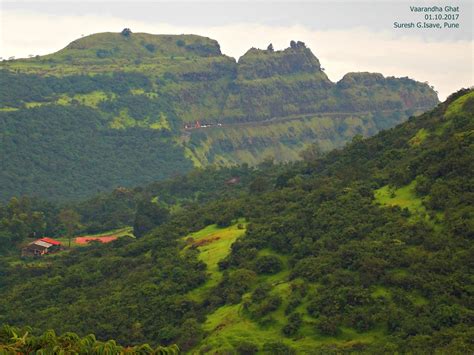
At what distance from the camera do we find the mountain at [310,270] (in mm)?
59469

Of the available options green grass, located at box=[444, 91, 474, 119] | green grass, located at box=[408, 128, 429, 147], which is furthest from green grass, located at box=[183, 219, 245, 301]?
green grass, located at box=[444, 91, 474, 119]

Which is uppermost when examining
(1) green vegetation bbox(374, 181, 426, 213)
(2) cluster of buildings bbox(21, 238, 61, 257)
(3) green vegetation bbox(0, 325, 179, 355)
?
(1) green vegetation bbox(374, 181, 426, 213)

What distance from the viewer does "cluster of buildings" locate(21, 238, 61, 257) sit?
109 m

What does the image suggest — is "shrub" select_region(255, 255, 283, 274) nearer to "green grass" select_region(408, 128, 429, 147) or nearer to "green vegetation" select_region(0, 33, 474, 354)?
"green vegetation" select_region(0, 33, 474, 354)

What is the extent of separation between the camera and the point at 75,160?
197625mm

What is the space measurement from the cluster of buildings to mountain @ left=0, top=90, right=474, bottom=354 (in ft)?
22.5

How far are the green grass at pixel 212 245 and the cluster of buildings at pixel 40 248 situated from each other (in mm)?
26222

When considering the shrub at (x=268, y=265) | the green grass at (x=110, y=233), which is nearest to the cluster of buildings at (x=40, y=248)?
the green grass at (x=110, y=233)

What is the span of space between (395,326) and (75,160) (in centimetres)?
14918

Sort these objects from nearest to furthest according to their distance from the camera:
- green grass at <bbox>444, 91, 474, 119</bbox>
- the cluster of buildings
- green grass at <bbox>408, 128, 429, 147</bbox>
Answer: green grass at <bbox>444, 91, 474, 119</bbox>, green grass at <bbox>408, 128, 429, 147</bbox>, the cluster of buildings

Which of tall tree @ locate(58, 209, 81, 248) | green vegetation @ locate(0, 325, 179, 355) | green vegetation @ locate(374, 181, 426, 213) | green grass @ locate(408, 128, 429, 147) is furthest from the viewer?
tall tree @ locate(58, 209, 81, 248)

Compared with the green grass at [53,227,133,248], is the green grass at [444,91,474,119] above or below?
above

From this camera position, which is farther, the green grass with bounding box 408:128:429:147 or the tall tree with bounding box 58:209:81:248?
the tall tree with bounding box 58:209:81:248

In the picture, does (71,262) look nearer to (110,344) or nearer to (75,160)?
(110,344)
